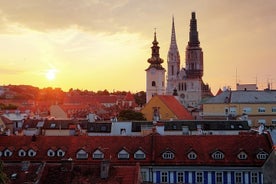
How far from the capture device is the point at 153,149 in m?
45.7

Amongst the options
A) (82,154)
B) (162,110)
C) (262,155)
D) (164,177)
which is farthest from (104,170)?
(162,110)

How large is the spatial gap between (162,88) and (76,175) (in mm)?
93630

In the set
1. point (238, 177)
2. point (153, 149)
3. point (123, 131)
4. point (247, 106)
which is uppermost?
point (247, 106)

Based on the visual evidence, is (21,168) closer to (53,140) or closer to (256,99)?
(53,140)

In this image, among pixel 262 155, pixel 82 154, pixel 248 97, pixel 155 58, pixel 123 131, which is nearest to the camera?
pixel 262 155

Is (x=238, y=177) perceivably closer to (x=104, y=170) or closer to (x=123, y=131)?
(x=104, y=170)

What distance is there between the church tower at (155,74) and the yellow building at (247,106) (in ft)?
106

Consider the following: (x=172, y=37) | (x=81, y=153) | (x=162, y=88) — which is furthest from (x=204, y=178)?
(x=172, y=37)

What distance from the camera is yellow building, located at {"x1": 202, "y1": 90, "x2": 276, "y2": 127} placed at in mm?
90438

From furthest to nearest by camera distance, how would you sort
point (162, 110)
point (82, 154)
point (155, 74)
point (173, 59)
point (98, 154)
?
point (173, 59) → point (155, 74) → point (162, 110) → point (82, 154) → point (98, 154)

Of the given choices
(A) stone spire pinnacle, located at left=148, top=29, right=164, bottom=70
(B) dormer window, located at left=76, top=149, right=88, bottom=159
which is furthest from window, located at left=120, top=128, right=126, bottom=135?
(A) stone spire pinnacle, located at left=148, top=29, right=164, bottom=70

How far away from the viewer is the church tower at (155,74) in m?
124

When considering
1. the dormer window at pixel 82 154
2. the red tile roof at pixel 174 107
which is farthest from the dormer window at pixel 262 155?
the red tile roof at pixel 174 107

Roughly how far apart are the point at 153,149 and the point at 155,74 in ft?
261
